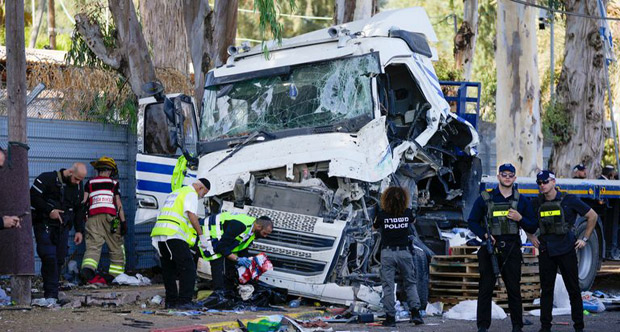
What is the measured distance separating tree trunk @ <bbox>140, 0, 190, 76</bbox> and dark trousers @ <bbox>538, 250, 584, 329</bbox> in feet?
30.6

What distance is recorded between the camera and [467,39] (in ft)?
104

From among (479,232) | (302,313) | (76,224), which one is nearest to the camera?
(479,232)

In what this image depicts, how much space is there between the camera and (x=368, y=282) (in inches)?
478

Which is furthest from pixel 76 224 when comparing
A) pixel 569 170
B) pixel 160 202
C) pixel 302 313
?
pixel 569 170

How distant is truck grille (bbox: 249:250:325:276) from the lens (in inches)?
470

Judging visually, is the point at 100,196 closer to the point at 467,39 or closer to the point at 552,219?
the point at 552,219

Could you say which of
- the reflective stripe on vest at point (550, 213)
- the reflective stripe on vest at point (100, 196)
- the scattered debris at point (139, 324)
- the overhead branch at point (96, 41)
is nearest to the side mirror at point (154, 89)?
the reflective stripe on vest at point (100, 196)

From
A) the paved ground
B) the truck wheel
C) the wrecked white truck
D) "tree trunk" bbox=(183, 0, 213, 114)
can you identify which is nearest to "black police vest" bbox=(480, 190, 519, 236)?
the paved ground

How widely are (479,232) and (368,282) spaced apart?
1.93 metres

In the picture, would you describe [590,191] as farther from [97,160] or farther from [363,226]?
[97,160]

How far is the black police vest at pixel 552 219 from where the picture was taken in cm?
1080

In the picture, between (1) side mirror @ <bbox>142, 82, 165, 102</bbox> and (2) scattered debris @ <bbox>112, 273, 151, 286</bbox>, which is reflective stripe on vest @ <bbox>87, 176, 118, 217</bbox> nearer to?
(2) scattered debris @ <bbox>112, 273, 151, 286</bbox>

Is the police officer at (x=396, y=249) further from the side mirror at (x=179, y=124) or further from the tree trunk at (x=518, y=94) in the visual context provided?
the tree trunk at (x=518, y=94)

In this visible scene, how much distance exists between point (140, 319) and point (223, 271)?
144 cm
